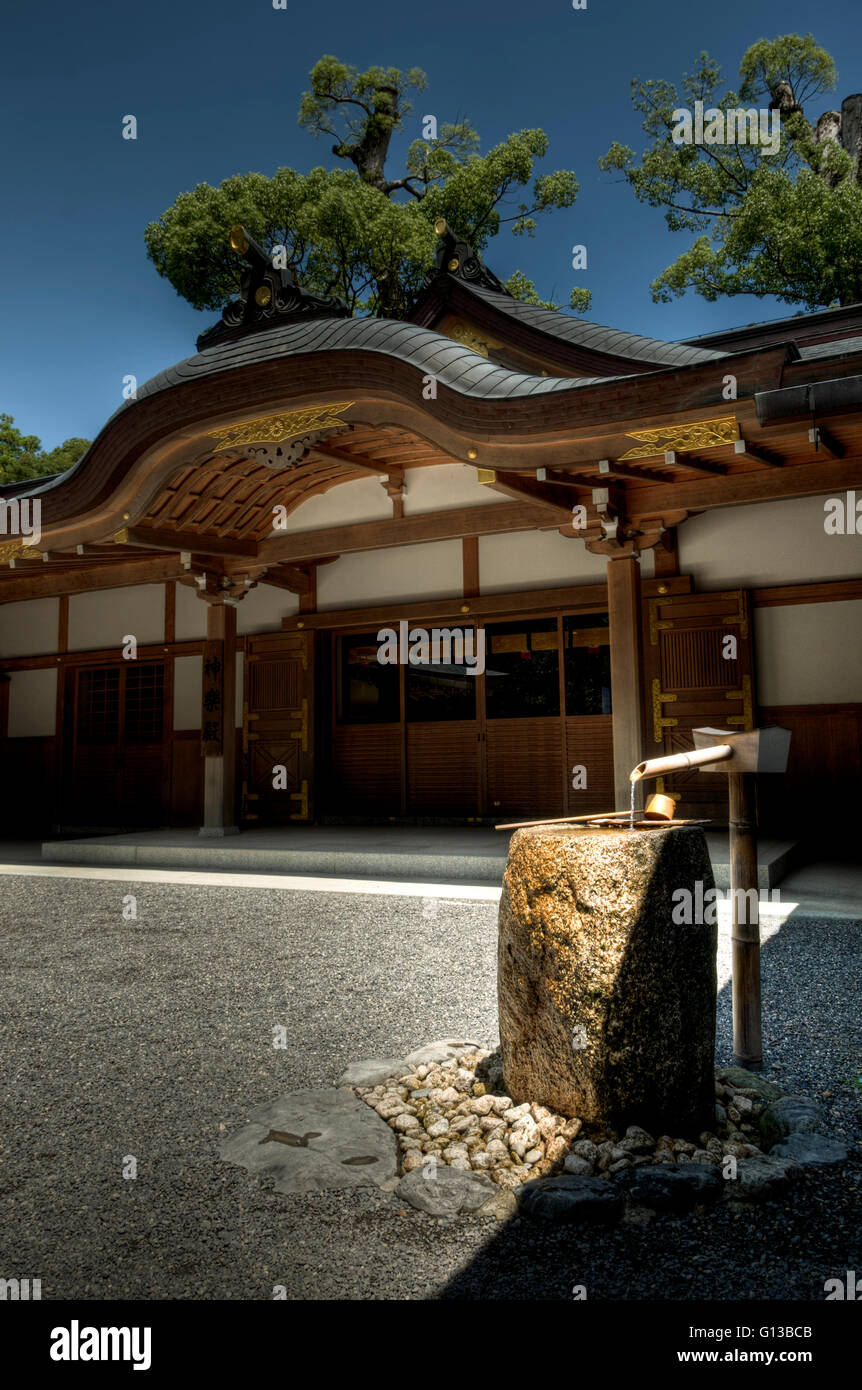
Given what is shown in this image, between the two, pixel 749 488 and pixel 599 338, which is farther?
pixel 599 338

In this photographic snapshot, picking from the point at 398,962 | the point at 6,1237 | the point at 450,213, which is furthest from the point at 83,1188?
the point at 450,213

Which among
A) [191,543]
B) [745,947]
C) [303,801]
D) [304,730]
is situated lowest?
[745,947]

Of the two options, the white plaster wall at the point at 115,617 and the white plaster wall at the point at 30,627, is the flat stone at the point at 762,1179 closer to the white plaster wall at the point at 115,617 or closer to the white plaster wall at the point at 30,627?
the white plaster wall at the point at 115,617

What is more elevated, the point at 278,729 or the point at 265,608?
the point at 265,608

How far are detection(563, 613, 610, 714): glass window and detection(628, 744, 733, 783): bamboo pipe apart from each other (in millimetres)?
6032

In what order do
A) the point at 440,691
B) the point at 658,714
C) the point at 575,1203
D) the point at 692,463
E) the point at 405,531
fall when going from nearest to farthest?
1. the point at 575,1203
2. the point at 692,463
3. the point at 658,714
4. the point at 405,531
5. the point at 440,691

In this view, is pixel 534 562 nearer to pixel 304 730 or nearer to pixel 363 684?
pixel 363 684

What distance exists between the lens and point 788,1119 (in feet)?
8.49

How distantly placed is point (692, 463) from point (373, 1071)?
495 cm

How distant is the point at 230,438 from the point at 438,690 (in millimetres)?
3730

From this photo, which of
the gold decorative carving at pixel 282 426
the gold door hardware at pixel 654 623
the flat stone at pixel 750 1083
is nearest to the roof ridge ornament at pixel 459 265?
the gold decorative carving at pixel 282 426

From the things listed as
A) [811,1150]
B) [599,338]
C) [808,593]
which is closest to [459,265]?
[599,338]
